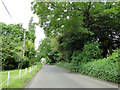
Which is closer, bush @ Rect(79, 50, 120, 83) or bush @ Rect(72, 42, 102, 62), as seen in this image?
bush @ Rect(79, 50, 120, 83)

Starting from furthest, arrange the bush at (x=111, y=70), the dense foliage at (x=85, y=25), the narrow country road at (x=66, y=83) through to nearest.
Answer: the dense foliage at (x=85, y=25)
the bush at (x=111, y=70)
the narrow country road at (x=66, y=83)

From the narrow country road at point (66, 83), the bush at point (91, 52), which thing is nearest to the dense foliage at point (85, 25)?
the bush at point (91, 52)

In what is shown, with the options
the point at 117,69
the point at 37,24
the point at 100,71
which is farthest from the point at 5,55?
the point at 117,69

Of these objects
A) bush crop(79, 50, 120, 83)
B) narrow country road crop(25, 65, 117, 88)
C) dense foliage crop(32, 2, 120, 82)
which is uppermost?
dense foliage crop(32, 2, 120, 82)

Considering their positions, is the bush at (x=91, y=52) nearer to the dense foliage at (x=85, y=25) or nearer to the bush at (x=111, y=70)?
the dense foliage at (x=85, y=25)

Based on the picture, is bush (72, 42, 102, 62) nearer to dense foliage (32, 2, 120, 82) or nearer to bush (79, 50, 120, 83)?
dense foliage (32, 2, 120, 82)

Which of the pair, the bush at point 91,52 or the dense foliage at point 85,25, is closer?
the dense foliage at point 85,25

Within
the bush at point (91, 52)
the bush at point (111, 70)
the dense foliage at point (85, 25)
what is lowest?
the bush at point (111, 70)

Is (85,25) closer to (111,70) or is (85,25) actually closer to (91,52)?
(91,52)

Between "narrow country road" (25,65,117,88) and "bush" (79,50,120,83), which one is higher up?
"bush" (79,50,120,83)

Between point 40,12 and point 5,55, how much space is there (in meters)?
13.5

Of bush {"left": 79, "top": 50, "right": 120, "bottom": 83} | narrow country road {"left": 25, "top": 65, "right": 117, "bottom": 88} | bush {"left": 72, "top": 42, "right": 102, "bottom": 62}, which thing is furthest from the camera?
bush {"left": 72, "top": 42, "right": 102, "bottom": 62}

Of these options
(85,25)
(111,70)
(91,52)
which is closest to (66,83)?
(111,70)

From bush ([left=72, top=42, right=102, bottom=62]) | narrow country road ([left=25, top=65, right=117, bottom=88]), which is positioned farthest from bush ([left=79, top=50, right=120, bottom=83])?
bush ([left=72, top=42, right=102, bottom=62])
